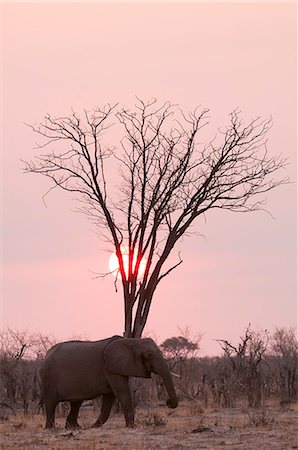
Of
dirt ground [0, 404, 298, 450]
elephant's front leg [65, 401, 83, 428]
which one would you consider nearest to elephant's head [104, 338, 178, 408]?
dirt ground [0, 404, 298, 450]

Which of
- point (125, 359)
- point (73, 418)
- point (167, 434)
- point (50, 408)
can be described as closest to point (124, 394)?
point (125, 359)

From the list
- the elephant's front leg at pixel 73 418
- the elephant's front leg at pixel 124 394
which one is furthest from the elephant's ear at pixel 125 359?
the elephant's front leg at pixel 73 418

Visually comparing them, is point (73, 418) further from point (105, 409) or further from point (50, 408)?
point (105, 409)

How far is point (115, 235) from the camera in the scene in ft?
80.3

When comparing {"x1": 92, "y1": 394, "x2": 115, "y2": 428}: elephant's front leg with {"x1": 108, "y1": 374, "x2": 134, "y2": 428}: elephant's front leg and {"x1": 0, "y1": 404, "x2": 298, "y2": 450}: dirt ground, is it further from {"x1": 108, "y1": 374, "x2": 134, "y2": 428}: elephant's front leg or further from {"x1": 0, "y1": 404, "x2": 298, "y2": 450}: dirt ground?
{"x1": 108, "y1": 374, "x2": 134, "y2": 428}: elephant's front leg

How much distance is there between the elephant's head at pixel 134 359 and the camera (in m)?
20.4

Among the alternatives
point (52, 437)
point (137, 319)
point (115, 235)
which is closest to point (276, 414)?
point (137, 319)

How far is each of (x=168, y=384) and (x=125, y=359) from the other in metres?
0.99

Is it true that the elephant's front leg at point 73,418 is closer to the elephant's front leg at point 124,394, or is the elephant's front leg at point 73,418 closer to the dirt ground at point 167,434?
the dirt ground at point 167,434

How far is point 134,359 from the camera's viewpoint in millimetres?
20531

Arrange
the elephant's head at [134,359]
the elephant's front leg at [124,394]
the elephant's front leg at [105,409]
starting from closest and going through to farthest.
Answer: the elephant's front leg at [124,394]
the elephant's head at [134,359]
the elephant's front leg at [105,409]

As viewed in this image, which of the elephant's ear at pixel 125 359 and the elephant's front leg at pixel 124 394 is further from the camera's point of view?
the elephant's ear at pixel 125 359

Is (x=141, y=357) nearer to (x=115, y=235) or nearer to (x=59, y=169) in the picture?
(x=115, y=235)

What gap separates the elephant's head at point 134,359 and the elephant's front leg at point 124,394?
0.50ft
